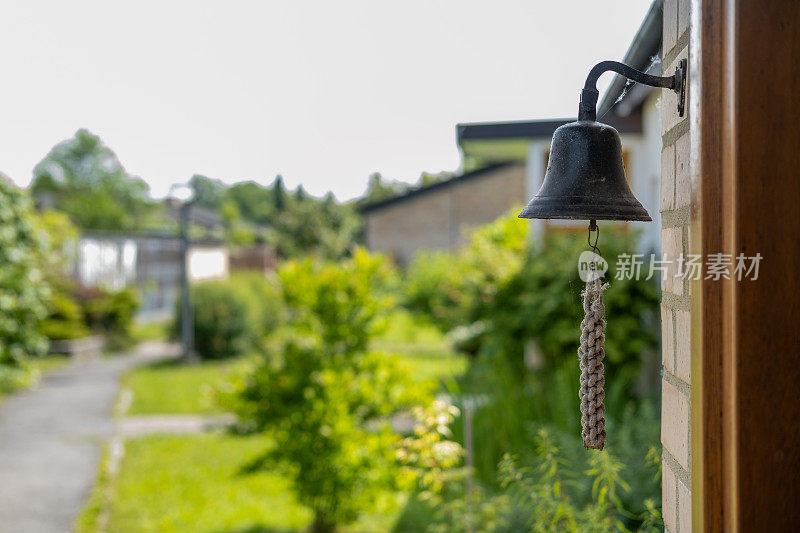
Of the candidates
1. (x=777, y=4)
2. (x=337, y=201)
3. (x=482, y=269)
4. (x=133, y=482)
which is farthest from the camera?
(x=337, y=201)

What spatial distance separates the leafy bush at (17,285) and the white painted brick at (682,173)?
4.30 meters

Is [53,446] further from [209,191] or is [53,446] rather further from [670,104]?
[209,191]

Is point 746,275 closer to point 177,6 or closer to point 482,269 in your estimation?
point 177,6

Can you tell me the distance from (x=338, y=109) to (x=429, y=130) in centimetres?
58

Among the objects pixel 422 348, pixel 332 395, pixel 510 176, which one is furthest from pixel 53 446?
pixel 510 176

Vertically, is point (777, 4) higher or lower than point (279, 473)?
higher

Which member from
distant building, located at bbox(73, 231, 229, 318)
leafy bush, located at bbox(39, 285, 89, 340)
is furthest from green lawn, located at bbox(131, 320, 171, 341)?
leafy bush, located at bbox(39, 285, 89, 340)

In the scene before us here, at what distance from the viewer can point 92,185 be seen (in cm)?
2927

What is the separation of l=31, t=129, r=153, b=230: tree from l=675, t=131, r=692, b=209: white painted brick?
86.0 ft

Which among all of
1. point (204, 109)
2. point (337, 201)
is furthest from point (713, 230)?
point (337, 201)

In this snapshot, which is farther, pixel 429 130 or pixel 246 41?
pixel 429 130

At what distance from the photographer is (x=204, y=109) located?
411 cm

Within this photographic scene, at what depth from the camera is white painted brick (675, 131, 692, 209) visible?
1.06 metres

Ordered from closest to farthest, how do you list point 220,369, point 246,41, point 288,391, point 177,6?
point 177,6 → point 246,41 → point 288,391 → point 220,369
